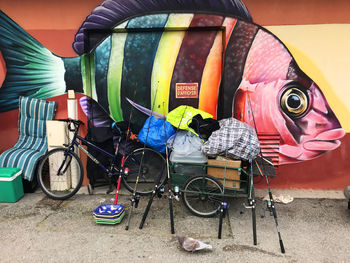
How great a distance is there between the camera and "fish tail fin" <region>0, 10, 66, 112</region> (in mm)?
4586

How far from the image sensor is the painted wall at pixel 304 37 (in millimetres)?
4293

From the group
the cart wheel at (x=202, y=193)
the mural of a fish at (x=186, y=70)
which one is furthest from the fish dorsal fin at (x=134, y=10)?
the cart wheel at (x=202, y=193)

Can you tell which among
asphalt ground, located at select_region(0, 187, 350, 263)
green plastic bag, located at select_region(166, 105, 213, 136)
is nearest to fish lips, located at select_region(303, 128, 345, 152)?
asphalt ground, located at select_region(0, 187, 350, 263)

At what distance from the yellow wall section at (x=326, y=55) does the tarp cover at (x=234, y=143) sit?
1.90 meters

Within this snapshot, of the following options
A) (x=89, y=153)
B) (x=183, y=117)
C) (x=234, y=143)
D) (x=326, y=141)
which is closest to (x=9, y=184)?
(x=89, y=153)

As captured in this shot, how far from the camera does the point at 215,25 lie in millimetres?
4355

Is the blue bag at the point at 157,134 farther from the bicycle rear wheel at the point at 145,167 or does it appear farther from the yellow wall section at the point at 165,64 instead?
the yellow wall section at the point at 165,64

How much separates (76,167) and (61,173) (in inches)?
10.5

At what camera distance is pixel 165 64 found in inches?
182

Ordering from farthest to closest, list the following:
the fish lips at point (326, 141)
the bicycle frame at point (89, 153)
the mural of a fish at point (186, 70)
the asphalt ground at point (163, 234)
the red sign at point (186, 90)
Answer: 1. the red sign at point (186, 90)
2. the fish lips at point (326, 141)
3. the mural of a fish at point (186, 70)
4. the bicycle frame at point (89, 153)
5. the asphalt ground at point (163, 234)

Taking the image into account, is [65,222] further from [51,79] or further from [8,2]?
[8,2]

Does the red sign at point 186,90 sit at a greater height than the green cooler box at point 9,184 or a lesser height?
greater

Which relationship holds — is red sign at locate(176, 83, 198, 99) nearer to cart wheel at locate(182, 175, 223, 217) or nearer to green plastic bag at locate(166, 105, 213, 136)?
green plastic bag at locate(166, 105, 213, 136)

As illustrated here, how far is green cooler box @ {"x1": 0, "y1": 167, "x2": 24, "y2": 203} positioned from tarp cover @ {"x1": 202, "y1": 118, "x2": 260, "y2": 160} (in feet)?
10.6
